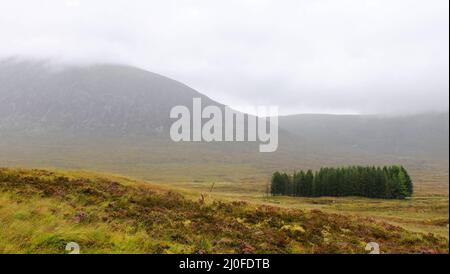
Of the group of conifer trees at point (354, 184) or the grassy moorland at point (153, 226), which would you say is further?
the group of conifer trees at point (354, 184)

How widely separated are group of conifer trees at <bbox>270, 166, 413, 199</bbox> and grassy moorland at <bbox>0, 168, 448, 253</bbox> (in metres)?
89.1

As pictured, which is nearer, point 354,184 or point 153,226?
point 153,226

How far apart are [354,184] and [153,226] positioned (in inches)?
4001

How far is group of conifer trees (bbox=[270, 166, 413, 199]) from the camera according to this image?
107 meters

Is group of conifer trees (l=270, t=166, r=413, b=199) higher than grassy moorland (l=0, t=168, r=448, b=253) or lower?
lower

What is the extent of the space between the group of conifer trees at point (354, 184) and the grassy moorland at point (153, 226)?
3507 inches

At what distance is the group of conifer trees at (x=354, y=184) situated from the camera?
10712 centimetres

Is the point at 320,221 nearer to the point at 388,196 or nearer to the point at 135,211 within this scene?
the point at 135,211

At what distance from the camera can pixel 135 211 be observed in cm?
1900

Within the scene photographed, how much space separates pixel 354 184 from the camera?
109 metres

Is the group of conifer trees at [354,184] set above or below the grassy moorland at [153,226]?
below

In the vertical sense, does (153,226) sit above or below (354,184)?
above

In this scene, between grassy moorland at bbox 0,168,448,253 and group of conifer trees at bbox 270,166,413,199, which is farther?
group of conifer trees at bbox 270,166,413,199
